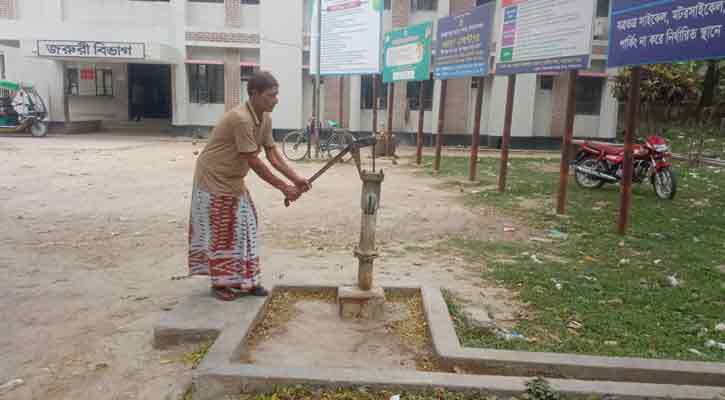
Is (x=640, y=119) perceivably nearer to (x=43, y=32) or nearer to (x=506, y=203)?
(x=506, y=203)

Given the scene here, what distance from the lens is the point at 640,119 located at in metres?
22.0

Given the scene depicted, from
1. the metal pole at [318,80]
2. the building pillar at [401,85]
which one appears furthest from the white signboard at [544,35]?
the building pillar at [401,85]

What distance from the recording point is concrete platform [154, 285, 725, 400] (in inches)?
105

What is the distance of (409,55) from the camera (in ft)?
46.0

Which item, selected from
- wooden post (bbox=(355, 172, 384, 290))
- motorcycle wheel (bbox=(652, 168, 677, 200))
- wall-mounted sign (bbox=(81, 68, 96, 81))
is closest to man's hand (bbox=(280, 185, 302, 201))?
wooden post (bbox=(355, 172, 384, 290))

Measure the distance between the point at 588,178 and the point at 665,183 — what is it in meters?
1.48

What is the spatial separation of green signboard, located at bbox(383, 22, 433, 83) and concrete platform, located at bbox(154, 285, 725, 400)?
10.8 metres

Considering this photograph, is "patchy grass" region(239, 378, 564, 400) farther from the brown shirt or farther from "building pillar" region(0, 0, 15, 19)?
"building pillar" region(0, 0, 15, 19)

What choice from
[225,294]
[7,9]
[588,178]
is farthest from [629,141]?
[7,9]

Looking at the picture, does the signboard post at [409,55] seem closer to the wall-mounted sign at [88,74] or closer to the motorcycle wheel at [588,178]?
the motorcycle wheel at [588,178]

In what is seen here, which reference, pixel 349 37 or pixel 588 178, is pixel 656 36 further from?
pixel 349 37

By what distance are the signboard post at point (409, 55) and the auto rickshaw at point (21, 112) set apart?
1175 cm

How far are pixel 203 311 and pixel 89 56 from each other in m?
17.4

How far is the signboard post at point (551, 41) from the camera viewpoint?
7.23 metres
